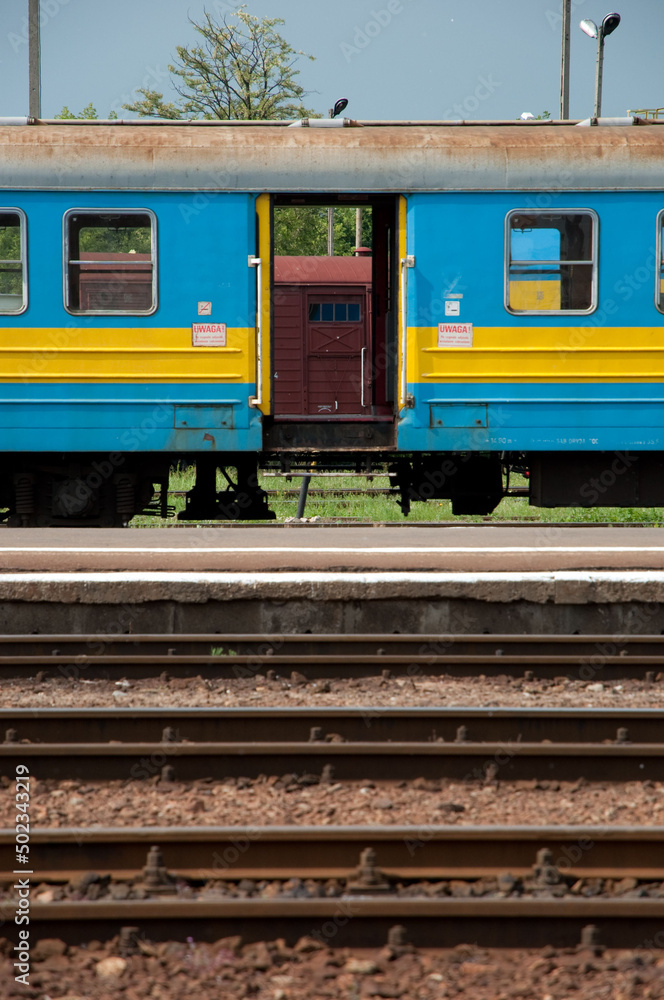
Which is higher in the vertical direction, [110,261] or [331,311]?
[331,311]

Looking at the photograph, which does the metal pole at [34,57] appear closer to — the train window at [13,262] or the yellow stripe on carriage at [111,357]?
the train window at [13,262]

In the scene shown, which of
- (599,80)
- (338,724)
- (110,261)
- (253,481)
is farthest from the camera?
(599,80)

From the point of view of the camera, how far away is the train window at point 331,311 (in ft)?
50.6

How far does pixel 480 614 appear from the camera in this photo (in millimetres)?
6059

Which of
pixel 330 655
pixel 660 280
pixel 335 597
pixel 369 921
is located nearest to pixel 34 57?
pixel 660 280

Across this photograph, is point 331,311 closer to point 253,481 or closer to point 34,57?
point 34,57

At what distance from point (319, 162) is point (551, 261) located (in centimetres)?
215

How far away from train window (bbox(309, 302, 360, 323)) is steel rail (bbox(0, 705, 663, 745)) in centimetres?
1164

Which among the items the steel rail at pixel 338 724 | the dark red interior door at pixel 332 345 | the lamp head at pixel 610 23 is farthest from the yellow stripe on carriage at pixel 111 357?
the lamp head at pixel 610 23

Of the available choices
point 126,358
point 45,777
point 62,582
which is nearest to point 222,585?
point 62,582

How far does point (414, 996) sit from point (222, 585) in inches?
140

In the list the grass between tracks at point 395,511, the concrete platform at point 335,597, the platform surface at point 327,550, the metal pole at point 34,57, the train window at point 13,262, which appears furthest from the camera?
the metal pole at point 34,57

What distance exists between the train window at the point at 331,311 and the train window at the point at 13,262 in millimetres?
7510

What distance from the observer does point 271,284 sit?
8.38 m
